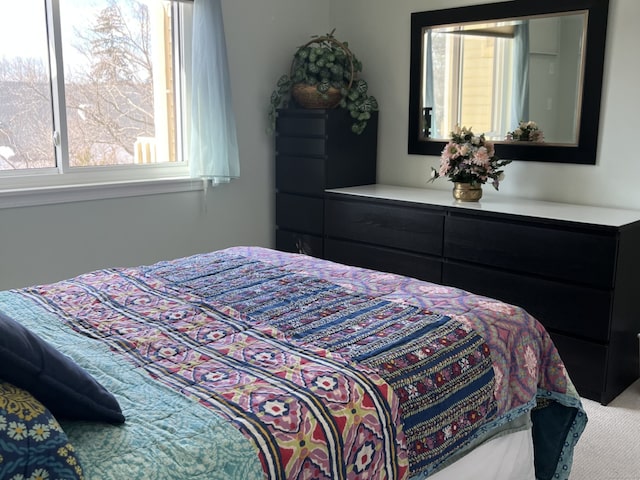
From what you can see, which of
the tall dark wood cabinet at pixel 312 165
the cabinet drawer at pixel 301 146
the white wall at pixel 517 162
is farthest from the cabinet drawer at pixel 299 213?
the white wall at pixel 517 162

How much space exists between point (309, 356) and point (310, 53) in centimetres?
272

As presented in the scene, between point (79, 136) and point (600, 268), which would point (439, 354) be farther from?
point (79, 136)

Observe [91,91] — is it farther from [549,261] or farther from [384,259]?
[549,261]

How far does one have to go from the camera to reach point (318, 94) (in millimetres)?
3822

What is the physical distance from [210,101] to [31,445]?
2.85 m

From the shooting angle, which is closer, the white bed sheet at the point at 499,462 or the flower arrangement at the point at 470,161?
the white bed sheet at the point at 499,462

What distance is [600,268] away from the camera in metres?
2.72

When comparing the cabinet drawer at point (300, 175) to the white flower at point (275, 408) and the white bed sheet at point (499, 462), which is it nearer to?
the white bed sheet at point (499, 462)

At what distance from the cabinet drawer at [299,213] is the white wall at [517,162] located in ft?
1.79

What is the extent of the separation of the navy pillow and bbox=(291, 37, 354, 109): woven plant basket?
2839 mm

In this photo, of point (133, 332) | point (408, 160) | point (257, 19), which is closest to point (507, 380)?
point (133, 332)

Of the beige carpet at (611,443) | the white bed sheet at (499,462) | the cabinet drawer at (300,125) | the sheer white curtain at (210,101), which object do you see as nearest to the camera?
the white bed sheet at (499,462)

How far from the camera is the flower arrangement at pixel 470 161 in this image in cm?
326

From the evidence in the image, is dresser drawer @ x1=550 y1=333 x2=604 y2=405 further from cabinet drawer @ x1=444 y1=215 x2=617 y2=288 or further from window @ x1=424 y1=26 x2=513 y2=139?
window @ x1=424 y1=26 x2=513 y2=139
